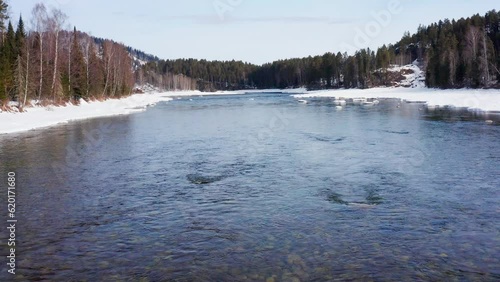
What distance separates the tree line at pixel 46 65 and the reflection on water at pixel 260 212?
31.3 m

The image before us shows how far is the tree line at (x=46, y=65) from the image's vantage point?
2057 inches

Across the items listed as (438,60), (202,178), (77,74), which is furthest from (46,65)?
(438,60)

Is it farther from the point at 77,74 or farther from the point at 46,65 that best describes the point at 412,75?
the point at 46,65

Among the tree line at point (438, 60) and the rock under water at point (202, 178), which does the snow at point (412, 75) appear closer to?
the tree line at point (438, 60)

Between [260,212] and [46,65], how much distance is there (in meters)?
58.4

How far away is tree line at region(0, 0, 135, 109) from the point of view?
52.2 m

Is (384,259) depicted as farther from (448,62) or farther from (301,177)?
(448,62)

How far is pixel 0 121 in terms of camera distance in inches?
1540

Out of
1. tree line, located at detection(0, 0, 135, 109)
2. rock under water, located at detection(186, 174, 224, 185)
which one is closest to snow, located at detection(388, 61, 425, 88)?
tree line, located at detection(0, 0, 135, 109)

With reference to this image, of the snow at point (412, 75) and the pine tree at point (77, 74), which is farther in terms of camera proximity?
the snow at point (412, 75)

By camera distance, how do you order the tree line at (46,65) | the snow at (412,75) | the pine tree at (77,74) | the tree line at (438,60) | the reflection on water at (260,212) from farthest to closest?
the snow at (412,75)
the tree line at (438,60)
the pine tree at (77,74)
the tree line at (46,65)
the reflection on water at (260,212)

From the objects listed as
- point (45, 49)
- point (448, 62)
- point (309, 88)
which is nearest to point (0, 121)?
point (45, 49)

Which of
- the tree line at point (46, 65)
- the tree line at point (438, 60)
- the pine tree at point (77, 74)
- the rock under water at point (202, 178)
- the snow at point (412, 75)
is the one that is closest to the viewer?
the rock under water at point (202, 178)

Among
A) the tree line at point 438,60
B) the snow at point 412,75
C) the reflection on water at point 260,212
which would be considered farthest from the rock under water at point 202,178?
the snow at point 412,75
